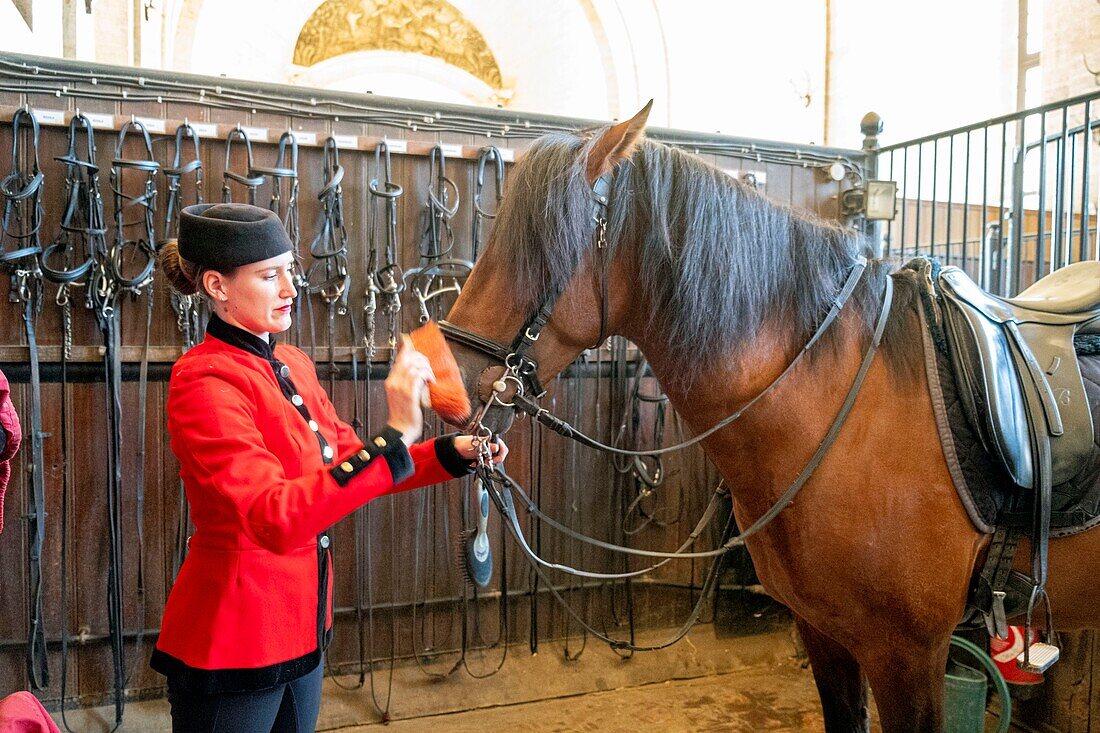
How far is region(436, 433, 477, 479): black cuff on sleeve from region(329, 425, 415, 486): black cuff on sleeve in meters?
0.18

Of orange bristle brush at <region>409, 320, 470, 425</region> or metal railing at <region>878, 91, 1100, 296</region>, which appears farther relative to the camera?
metal railing at <region>878, 91, 1100, 296</region>

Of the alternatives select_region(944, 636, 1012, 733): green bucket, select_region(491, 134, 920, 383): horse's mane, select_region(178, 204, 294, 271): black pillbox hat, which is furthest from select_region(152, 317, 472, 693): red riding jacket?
select_region(944, 636, 1012, 733): green bucket

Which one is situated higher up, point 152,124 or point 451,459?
point 152,124

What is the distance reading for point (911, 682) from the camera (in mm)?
1323

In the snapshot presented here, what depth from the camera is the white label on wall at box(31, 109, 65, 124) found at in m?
2.24

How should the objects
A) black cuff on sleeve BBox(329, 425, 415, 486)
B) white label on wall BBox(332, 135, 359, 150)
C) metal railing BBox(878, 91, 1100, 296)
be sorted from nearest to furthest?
black cuff on sleeve BBox(329, 425, 415, 486), metal railing BBox(878, 91, 1100, 296), white label on wall BBox(332, 135, 359, 150)

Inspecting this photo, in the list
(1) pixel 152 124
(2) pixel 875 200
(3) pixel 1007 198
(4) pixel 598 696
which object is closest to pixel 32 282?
(1) pixel 152 124

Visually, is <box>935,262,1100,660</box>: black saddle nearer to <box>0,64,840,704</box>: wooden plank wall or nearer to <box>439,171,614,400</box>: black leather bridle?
<box>439,171,614,400</box>: black leather bridle

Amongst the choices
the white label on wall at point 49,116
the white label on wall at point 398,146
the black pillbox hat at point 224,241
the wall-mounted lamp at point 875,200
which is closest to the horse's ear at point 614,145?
the black pillbox hat at point 224,241

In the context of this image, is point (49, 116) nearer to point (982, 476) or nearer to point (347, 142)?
point (347, 142)

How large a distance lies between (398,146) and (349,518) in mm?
1342

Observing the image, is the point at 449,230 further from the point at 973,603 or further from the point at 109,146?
the point at 973,603

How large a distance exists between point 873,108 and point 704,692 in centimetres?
555

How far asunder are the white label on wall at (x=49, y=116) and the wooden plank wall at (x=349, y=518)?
5cm
